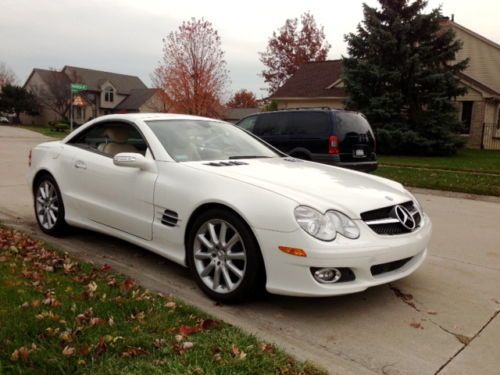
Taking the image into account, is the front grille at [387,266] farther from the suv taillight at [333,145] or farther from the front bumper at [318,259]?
the suv taillight at [333,145]

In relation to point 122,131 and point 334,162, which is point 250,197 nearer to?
point 122,131

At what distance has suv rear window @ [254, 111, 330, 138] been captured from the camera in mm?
10133

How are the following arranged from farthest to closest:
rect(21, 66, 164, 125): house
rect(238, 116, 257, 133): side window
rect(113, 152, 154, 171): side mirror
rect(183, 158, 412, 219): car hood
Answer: rect(21, 66, 164, 125): house → rect(238, 116, 257, 133): side window → rect(113, 152, 154, 171): side mirror → rect(183, 158, 412, 219): car hood

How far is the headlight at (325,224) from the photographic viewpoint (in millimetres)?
3520

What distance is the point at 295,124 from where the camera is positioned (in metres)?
10.7

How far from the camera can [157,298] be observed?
3.80m

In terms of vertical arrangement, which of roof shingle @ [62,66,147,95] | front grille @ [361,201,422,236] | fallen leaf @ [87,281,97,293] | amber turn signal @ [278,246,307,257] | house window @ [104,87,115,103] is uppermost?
roof shingle @ [62,66,147,95]

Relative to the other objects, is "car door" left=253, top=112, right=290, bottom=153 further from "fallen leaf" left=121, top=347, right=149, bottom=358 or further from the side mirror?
"fallen leaf" left=121, top=347, right=149, bottom=358

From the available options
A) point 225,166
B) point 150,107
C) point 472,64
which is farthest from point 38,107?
point 225,166

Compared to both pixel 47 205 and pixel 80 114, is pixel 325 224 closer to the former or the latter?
pixel 47 205

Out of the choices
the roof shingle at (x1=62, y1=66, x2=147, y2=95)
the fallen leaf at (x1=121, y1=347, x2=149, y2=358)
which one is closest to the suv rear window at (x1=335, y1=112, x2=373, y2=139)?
the fallen leaf at (x1=121, y1=347, x2=149, y2=358)

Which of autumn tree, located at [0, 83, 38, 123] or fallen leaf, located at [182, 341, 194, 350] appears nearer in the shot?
fallen leaf, located at [182, 341, 194, 350]

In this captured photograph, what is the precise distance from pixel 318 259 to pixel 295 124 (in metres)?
7.47

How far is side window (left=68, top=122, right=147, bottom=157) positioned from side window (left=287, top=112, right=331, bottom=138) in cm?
548
